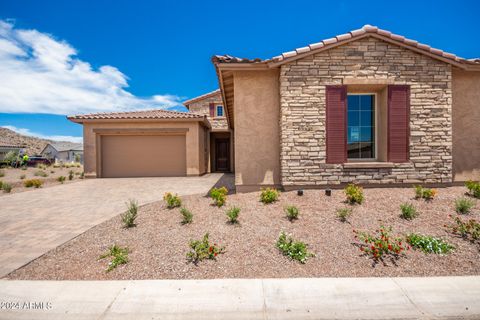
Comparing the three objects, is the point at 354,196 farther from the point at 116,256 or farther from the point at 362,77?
the point at 116,256

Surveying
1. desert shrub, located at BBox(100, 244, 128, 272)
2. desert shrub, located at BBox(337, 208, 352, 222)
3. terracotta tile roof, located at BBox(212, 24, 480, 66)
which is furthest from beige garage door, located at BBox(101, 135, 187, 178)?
desert shrub, located at BBox(337, 208, 352, 222)

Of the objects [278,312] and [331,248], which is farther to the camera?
[331,248]

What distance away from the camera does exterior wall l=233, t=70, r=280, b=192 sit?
652cm

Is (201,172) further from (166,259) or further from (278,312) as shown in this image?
(278,312)

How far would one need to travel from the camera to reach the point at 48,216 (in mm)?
5570

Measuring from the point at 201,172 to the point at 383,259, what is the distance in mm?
11101

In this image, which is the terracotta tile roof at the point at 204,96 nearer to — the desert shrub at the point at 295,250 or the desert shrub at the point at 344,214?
the desert shrub at the point at 344,214

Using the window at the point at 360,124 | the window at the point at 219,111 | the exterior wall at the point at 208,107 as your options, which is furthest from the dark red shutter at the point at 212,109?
the window at the point at 360,124

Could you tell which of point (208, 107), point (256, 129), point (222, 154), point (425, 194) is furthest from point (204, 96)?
point (425, 194)

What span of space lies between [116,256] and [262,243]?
2.36 metres

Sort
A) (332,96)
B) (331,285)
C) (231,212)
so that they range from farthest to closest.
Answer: (332,96) → (231,212) → (331,285)

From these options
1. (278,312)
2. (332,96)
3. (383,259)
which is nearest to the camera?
(278,312)

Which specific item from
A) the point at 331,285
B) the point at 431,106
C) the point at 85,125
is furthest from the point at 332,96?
the point at 85,125

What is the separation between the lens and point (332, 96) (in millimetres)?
6191
